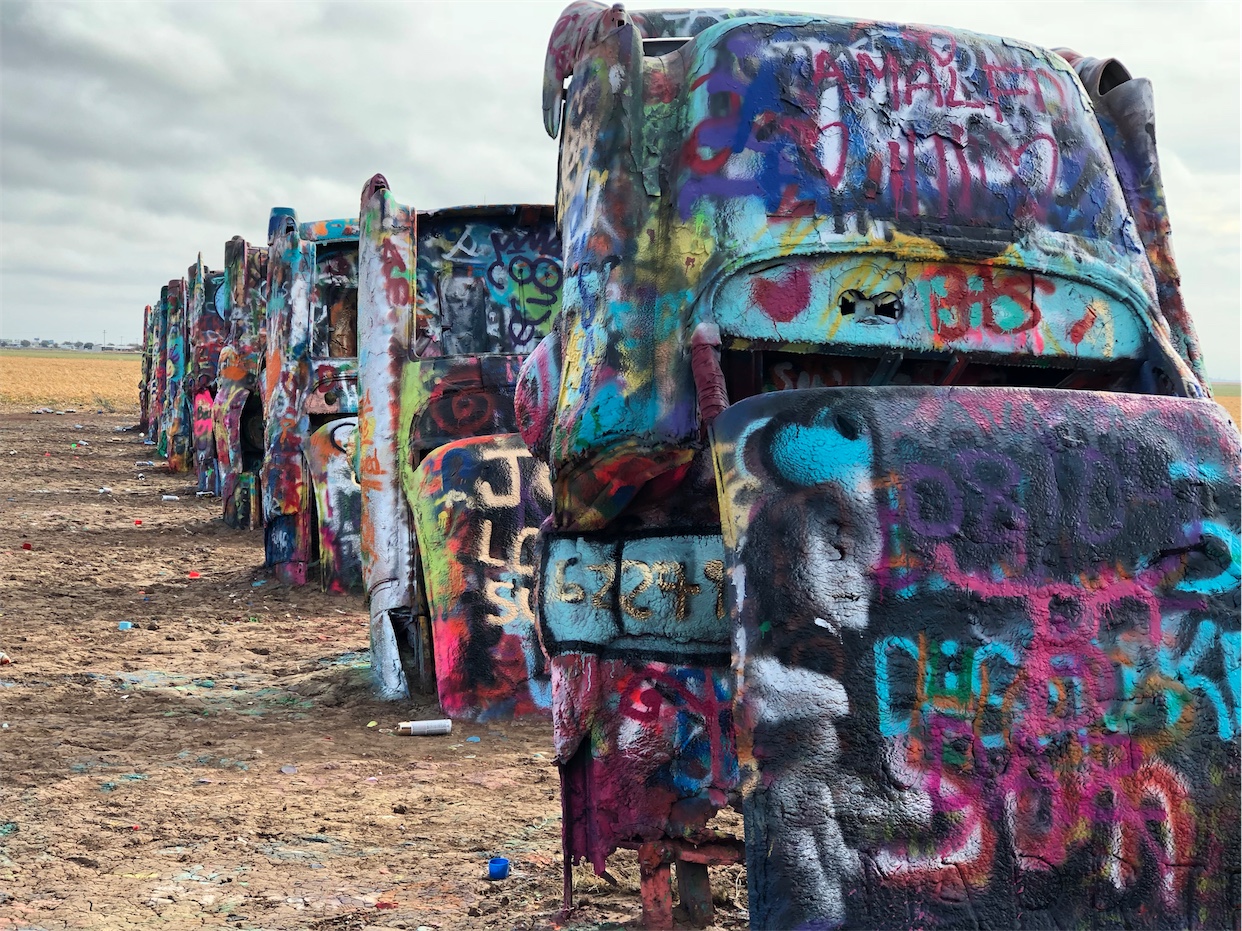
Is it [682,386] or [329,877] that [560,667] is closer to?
[682,386]

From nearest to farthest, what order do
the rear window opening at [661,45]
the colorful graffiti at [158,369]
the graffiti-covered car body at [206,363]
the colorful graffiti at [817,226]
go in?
the colorful graffiti at [817,226], the rear window opening at [661,45], the graffiti-covered car body at [206,363], the colorful graffiti at [158,369]

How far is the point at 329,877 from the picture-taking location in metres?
3.72

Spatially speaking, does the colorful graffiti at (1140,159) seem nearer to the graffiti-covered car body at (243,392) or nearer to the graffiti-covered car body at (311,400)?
the graffiti-covered car body at (311,400)

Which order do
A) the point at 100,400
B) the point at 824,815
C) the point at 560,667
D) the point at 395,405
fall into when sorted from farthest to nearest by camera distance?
the point at 100,400 < the point at 395,405 < the point at 560,667 < the point at 824,815

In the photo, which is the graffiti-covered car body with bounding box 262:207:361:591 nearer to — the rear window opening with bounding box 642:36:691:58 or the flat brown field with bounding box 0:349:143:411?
the rear window opening with bounding box 642:36:691:58

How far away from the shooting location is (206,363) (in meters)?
17.0

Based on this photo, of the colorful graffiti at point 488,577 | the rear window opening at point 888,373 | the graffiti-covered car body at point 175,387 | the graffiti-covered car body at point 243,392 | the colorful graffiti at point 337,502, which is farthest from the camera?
the graffiti-covered car body at point 175,387

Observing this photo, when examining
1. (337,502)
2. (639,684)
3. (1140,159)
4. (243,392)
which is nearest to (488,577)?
(639,684)

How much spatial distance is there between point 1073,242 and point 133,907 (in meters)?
3.17

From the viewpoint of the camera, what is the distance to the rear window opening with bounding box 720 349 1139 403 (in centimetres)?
287


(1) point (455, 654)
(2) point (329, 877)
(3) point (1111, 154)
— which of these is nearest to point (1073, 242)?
(3) point (1111, 154)

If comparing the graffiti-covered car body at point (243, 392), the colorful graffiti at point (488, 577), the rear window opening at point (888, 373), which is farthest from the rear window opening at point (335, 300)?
the rear window opening at point (888, 373)

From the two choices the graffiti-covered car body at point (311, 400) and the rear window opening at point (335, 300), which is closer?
the graffiti-covered car body at point (311, 400)

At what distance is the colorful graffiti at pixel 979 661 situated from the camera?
2.23 m
